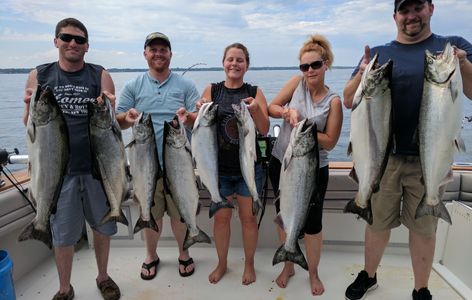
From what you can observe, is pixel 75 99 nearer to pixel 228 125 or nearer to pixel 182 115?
pixel 182 115

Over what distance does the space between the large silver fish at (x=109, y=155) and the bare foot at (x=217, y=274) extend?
1.23m

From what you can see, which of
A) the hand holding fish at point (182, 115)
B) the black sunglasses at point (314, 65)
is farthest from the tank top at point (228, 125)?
the black sunglasses at point (314, 65)

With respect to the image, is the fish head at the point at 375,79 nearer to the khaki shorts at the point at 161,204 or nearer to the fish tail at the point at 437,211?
the fish tail at the point at 437,211

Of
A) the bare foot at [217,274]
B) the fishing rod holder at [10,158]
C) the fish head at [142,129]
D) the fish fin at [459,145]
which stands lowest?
the bare foot at [217,274]

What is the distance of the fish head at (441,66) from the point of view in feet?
7.88

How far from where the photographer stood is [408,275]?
148 inches

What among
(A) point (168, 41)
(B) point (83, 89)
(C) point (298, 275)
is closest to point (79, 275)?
(B) point (83, 89)

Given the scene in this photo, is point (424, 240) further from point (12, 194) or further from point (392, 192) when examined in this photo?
point (12, 194)

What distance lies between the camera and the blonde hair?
306 centimetres

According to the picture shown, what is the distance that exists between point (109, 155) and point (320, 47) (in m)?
1.99

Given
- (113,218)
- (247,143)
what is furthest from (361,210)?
(113,218)

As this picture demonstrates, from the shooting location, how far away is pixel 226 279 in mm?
3754

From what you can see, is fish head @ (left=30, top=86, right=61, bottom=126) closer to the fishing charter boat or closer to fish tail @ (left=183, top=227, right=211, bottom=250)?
the fishing charter boat

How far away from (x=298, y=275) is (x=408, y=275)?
115 centimetres
